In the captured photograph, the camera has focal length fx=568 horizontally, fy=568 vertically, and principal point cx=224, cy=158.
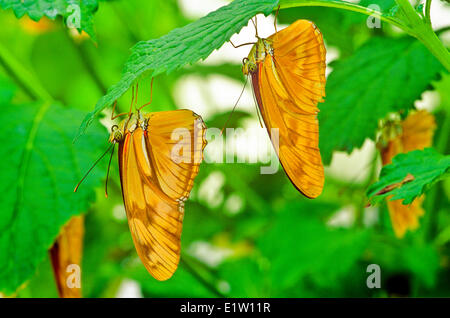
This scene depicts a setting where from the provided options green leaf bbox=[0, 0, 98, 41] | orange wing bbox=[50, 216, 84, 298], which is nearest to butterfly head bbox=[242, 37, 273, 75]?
green leaf bbox=[0, 0, 98, 41]

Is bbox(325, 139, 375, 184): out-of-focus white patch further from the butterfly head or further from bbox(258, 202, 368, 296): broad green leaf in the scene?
the butterfly head

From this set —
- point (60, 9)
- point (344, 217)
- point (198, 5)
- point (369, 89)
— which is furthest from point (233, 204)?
point (60, 9)

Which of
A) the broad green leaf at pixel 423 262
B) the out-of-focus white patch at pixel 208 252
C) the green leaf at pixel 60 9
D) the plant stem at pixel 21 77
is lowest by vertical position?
the broad green leaf at pixel 423 262

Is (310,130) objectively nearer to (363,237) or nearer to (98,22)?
(363,237)

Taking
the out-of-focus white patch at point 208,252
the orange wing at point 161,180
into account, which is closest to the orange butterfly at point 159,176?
the orange wing at point 161,180

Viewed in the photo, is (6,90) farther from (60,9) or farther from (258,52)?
(258,52)

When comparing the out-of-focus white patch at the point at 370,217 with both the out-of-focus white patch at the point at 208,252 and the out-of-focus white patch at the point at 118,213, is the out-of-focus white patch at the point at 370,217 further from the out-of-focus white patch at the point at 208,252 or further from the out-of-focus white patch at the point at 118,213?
the out-of-focus white patch at the point at 118,213
